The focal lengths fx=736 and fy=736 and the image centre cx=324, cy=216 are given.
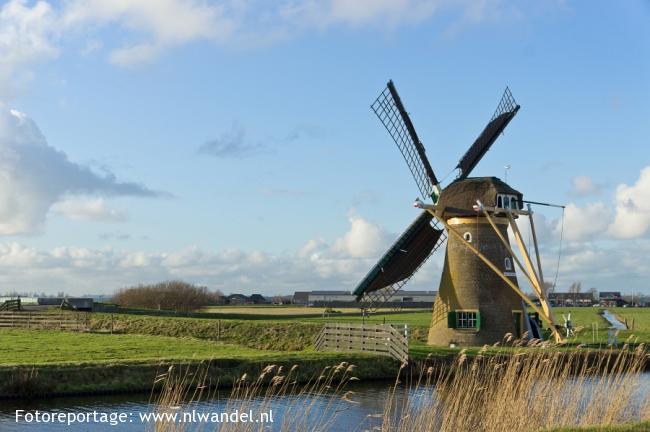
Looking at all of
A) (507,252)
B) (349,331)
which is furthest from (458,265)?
(349,331)

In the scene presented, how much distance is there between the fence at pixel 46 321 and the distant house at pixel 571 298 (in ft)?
368

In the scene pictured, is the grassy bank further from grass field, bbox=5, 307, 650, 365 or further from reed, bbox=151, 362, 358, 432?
reed, bbox=151, 362, 358, 432

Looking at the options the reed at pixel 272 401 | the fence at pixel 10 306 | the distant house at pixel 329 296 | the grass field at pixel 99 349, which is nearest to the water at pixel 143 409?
the reed at pixel 272 401

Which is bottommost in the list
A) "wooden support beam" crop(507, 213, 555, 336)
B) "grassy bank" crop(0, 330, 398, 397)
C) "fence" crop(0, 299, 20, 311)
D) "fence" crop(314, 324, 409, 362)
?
"grassy bank" crop(0, 330, 398, 397)

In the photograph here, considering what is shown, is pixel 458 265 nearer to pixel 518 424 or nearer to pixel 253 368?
pixel 253 368

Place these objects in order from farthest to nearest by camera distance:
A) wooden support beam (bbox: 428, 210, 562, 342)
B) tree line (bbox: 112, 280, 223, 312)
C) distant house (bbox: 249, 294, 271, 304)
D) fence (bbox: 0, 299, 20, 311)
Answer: distant house (bbox: 249, 294, 271, 304) → tree line (bbox: 112, 280, 223, 312) → fence (bbox: 0, 299, 20, 311) → wooden support beam (bbox: 428, 210, 562, 342)

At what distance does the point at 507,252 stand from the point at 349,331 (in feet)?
23.1

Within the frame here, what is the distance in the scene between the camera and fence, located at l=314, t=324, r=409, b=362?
2283 cm

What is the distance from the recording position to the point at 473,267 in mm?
27781

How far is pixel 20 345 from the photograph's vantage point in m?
27.3

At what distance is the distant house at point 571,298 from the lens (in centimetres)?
13811

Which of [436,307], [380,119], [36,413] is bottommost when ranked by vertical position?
[36,413]

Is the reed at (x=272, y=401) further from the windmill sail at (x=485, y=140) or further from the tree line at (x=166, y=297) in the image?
the tree line at (x=166, y=297)

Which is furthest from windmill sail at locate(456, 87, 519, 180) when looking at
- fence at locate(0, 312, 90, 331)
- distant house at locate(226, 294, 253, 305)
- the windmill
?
distant house at locate(226, 294, 253, 305)
